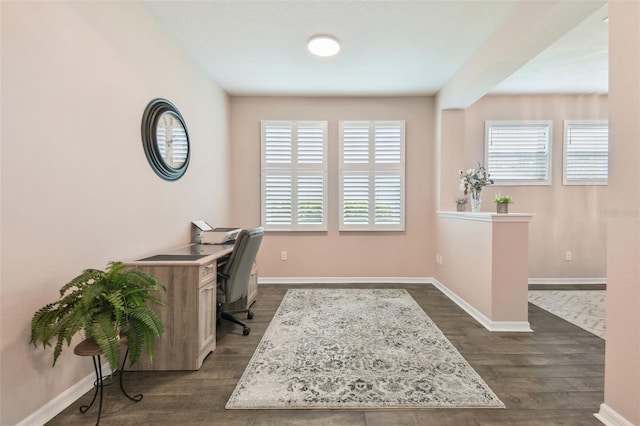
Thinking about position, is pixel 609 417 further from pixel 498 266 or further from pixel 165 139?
pixel 165 139

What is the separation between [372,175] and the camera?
4.26 m

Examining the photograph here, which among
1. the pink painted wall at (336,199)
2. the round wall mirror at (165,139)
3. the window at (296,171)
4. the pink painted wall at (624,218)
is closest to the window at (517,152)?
the pink painted wall at (336,199)

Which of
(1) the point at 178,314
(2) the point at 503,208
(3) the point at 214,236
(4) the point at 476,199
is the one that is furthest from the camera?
(4) the point at 476,199

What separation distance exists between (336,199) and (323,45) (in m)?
2.11

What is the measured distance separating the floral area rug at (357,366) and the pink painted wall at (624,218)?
622mm

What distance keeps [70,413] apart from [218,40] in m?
3.11

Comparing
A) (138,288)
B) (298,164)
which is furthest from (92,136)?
(298,164)

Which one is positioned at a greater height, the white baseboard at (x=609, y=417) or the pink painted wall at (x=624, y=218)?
the pink painted wall at (x=624, y=218)

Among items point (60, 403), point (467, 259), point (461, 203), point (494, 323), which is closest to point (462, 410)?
point (494, 323)

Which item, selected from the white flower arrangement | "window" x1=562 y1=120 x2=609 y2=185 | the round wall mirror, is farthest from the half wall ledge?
the round wall mirror

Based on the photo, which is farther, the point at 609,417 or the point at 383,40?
the point at 383,40

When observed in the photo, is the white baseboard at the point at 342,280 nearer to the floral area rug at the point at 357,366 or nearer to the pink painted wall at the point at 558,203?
the floral area rug at the point at 357,366

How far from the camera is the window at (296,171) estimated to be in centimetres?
426

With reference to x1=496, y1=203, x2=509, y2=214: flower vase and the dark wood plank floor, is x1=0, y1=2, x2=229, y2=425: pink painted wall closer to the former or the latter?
the dark wood plank floor
